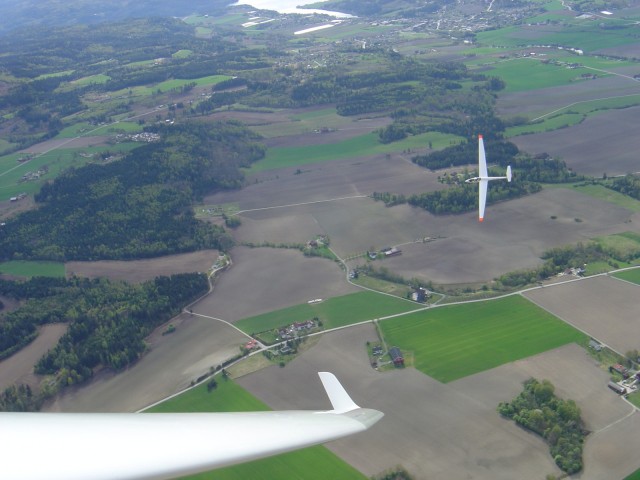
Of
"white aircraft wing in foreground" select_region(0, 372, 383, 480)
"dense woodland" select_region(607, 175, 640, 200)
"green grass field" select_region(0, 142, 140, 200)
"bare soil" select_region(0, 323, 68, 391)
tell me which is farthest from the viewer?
"green grass field" select_region(0, 142, 140, 200)

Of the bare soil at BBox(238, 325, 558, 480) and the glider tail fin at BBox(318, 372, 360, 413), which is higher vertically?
the glider tail fin at BBox(318, 372, 360, 413)

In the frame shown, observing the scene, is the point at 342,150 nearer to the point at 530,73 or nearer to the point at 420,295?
the point at 420,295

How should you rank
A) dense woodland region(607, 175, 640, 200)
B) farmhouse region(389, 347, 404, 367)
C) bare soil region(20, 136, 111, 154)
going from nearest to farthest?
farmhouse region(389, 347, 404, 367) < dense woodland region(607, 175, 640, 200) < bare soil region(20, 136, 111, 154)

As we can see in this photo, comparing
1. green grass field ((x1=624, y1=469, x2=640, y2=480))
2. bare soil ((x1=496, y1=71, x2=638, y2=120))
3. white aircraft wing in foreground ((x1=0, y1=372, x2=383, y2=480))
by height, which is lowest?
green grass field ((x1=624, y1=469, x2=640, y2=480))

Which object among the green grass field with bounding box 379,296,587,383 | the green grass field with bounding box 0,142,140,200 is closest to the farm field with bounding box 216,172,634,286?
the green grass field with bounding box 379,296,587,383

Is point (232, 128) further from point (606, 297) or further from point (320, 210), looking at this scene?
point (606, 297)

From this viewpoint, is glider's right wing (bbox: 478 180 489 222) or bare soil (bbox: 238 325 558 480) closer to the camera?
bare soil (bbox: 238 325 558 480)

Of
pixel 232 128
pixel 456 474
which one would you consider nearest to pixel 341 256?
pixel 456 474

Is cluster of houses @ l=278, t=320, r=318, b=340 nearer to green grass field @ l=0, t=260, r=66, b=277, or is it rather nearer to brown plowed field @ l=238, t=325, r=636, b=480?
brown plowed field @ l=238, t=325, r=636, b=480
